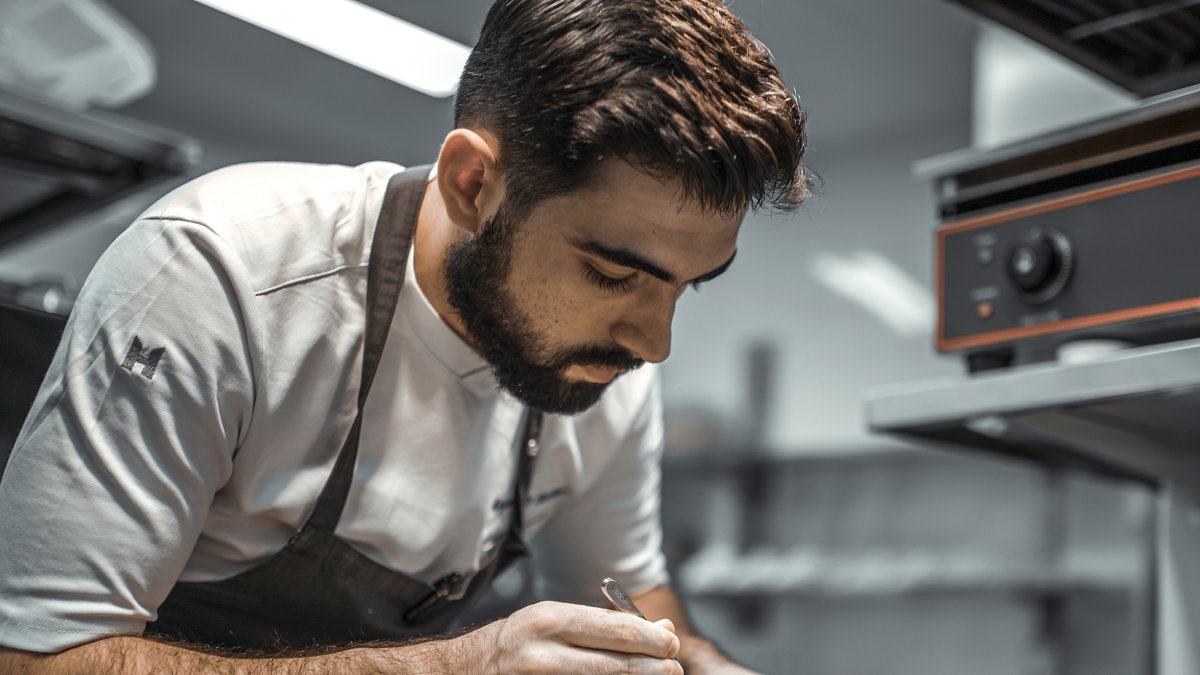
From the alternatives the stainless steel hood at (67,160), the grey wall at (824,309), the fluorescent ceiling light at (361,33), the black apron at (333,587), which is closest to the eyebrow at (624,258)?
the black apron at (333,587)

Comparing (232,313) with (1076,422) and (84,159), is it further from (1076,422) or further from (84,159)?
(84,159)

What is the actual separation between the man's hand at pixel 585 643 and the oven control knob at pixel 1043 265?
2.07 ft

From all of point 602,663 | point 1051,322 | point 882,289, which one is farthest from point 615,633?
point 882,289

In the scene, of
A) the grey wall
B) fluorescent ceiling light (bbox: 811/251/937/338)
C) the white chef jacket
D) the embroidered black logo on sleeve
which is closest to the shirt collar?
the white chef jacket

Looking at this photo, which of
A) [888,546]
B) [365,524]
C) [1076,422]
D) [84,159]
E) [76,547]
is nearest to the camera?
[76,547]

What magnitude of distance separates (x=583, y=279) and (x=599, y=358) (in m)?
0.08

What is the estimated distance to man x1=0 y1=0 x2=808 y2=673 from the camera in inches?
33.5

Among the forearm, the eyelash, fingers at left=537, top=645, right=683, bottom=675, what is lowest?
the forearm

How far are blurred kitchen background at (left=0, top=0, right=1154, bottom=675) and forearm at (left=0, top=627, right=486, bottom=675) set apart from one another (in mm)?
937

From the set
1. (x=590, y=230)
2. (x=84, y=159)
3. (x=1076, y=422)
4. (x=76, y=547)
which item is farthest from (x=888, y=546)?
(x=76, y=547)

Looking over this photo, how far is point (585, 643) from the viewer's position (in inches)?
31.5

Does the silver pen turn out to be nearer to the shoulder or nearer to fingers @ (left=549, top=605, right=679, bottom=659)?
fingers @ (left=549, top=605, right=679, bottom=659)

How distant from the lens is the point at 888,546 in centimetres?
295

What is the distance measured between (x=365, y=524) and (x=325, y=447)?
0.25 feet
